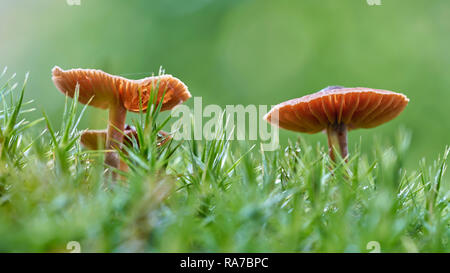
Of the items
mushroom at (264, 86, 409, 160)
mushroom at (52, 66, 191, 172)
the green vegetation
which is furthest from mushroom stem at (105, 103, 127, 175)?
mushroom at (264, 86, 409, 160)

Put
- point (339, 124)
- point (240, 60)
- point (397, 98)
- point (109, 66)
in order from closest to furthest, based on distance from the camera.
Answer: point (109, 66), point (397, 98), point (339, 124), point (240, 60)

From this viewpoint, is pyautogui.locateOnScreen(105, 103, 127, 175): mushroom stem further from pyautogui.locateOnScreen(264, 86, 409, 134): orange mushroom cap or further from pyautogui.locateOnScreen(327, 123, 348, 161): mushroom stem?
pyautogui.locateOnScreen(327, 123, 348, 161): mushroom stem

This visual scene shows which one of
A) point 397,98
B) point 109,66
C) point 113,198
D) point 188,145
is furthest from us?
point 397,98

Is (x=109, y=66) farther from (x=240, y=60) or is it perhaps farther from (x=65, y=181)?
(x=240, y=60)

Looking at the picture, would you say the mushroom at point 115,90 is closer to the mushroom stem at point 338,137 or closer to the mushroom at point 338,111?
the mushroom at point 338,111

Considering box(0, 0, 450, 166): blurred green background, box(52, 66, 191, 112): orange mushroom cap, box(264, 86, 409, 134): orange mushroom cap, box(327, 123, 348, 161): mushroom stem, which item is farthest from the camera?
box(0, 0, 450, 166): blurred green background

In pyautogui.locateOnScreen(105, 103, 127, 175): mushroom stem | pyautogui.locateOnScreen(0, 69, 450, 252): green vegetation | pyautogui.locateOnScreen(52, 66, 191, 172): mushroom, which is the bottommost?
pyautogui.locateOnScreen(0, 69, 450, 252): green vegetation

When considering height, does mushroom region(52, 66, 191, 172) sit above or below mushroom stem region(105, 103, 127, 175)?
above

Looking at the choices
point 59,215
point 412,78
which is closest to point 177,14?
point 412,78
